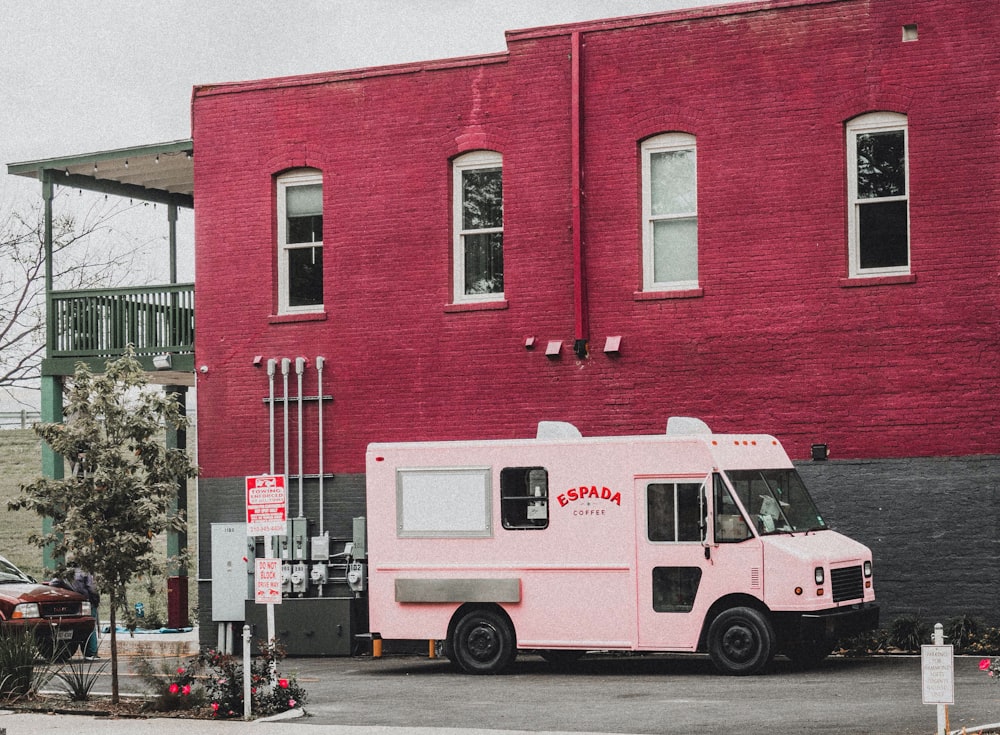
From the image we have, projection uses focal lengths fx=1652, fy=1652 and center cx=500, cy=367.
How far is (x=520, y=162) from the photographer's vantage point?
2264 centimetres

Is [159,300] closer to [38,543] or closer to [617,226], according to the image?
[617,226]

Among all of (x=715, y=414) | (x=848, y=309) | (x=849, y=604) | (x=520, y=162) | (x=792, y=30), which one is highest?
(x=792, y=30)

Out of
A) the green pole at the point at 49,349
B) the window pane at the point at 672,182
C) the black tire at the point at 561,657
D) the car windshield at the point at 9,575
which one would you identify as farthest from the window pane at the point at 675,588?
the green pole at the point at 49,349

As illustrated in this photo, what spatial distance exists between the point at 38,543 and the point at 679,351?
28.6ft

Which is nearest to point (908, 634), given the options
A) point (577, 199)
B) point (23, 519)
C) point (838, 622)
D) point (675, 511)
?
point (838, 622)

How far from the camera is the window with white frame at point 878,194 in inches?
819

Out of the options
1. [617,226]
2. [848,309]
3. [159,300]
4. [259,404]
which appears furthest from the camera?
[159,300]

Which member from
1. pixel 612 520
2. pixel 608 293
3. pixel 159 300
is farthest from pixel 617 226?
pixel 159 300

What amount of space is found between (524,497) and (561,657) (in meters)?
2.65

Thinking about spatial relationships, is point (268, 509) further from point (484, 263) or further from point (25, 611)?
point (484, 263)

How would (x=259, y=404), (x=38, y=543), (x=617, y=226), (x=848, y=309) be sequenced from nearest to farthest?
1. (x=38, y=543)
2. (x=848, y=309)
3. (x=617, y=226)
4. (x=259, y=404)

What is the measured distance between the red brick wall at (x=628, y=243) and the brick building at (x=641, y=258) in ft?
0.11

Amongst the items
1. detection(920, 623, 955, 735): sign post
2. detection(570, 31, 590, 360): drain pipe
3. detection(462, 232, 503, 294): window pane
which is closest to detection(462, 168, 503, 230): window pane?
detection(462, 232, 503, 294): window pane

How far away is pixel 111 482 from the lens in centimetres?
1620
